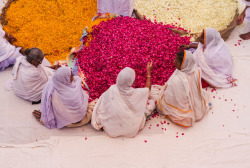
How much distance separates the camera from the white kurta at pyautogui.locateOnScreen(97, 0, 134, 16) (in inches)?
178

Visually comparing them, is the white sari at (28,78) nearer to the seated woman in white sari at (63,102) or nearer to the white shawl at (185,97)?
the seated woman in white sari at (63,102)

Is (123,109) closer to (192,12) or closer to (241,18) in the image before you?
(192,12)

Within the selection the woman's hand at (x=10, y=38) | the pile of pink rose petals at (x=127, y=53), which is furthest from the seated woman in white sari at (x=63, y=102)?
the woman's hand at (x=10, y=38)

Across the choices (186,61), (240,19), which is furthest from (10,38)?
(240,19)

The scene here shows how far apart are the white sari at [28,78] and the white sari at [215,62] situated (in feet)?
8.68

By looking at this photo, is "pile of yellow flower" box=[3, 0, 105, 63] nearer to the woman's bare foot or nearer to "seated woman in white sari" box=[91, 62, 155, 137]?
"seated woman in white sari" box=[91, 62, 155, 137]

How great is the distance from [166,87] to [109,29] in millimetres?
1669

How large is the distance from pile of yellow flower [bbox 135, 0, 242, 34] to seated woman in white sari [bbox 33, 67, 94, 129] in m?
2.51

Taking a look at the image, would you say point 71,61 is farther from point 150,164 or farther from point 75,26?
point 150,164

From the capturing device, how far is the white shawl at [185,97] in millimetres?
2855

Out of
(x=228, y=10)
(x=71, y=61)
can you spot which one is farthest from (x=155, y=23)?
(x=71, y=61)

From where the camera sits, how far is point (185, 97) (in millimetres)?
2936

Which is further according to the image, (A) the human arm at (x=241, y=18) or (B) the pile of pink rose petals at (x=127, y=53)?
(A) the human arm at (x=241, y=18)

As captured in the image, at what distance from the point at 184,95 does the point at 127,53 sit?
126 cm
